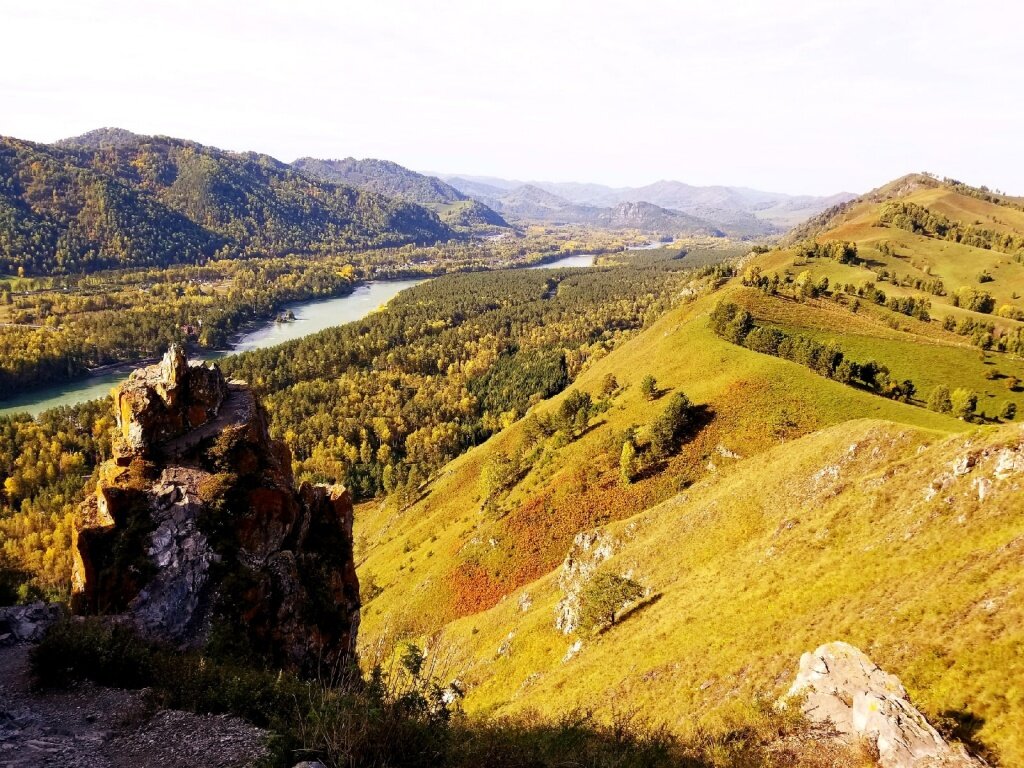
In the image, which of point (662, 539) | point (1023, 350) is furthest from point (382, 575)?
point (1023, 350)

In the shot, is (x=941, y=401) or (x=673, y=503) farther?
(x=941, y=401)

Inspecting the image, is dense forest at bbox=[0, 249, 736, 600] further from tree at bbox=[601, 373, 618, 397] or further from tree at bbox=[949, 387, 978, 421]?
tree at bbox=[949, 387, 978, 421]

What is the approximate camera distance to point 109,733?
57.0 ft

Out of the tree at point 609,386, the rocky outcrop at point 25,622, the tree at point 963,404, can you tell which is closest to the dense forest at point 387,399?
the tree at point 609,386

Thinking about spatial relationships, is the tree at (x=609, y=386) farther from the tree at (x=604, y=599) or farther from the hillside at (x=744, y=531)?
the tree at (x=604, y=599)

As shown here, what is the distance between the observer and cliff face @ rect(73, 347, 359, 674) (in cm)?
2764

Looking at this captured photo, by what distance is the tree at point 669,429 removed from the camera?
71.0 metres

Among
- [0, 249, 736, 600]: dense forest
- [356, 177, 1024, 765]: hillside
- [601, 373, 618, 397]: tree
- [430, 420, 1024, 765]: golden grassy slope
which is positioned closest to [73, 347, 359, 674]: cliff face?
[356, 177, 1024, 765]: hillside

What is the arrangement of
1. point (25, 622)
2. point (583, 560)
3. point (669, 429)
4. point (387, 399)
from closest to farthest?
point (25, 622) → point (583, 560) → point (669, 429) → point (387, 399)

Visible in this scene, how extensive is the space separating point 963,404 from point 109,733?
98.0 metres

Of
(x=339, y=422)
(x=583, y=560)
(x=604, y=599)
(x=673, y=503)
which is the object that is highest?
(x=673, y=503)

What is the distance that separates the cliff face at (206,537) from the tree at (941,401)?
8763 cm

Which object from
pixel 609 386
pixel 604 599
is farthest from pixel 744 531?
pixel 609 386

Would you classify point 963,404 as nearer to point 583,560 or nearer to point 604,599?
point 583,560
